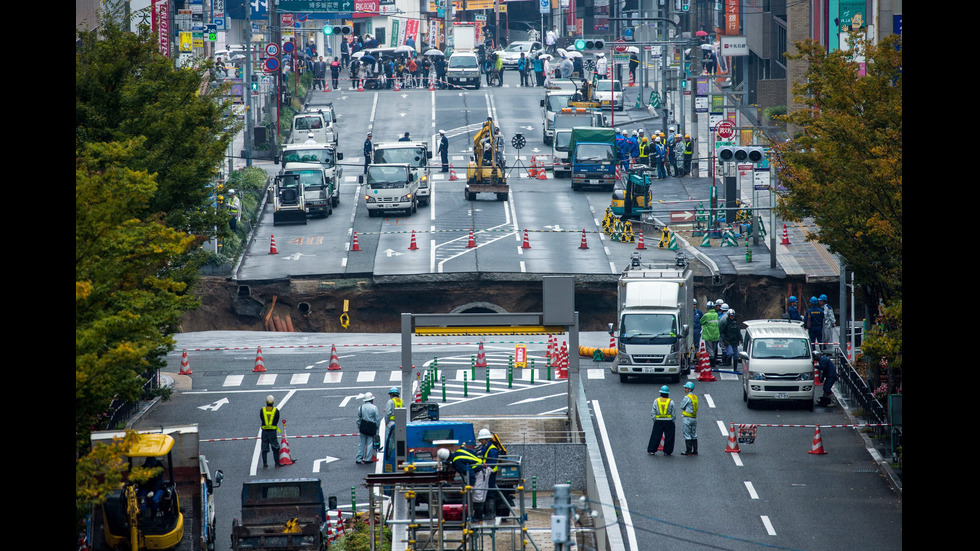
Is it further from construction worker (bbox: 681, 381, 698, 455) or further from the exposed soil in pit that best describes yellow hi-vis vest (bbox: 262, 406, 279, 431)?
the exposed soil in pit

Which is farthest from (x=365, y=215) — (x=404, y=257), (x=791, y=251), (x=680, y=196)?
(x=791, y=251)

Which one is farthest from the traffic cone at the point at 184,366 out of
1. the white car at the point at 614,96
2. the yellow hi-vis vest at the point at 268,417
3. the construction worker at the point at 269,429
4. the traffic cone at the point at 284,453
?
the white car at the point at 614,96

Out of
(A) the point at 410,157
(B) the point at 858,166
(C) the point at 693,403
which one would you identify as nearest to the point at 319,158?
(A) the point at 410,157

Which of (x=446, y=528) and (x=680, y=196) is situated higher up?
(x=680, y=196)

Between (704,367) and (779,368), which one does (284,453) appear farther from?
(704,367)

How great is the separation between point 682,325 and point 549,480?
14.7 meters

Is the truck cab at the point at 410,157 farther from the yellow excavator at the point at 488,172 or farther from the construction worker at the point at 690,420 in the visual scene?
the construction worker at the point at 690,420

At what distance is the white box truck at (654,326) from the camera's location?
112 feet

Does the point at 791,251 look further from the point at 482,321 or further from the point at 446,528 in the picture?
the point at 446,528

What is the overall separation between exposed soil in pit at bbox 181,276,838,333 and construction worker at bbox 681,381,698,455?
664 inches

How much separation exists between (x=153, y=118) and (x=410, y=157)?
23972mm

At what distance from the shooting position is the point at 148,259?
25031 mm

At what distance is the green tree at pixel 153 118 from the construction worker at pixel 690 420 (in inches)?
467
